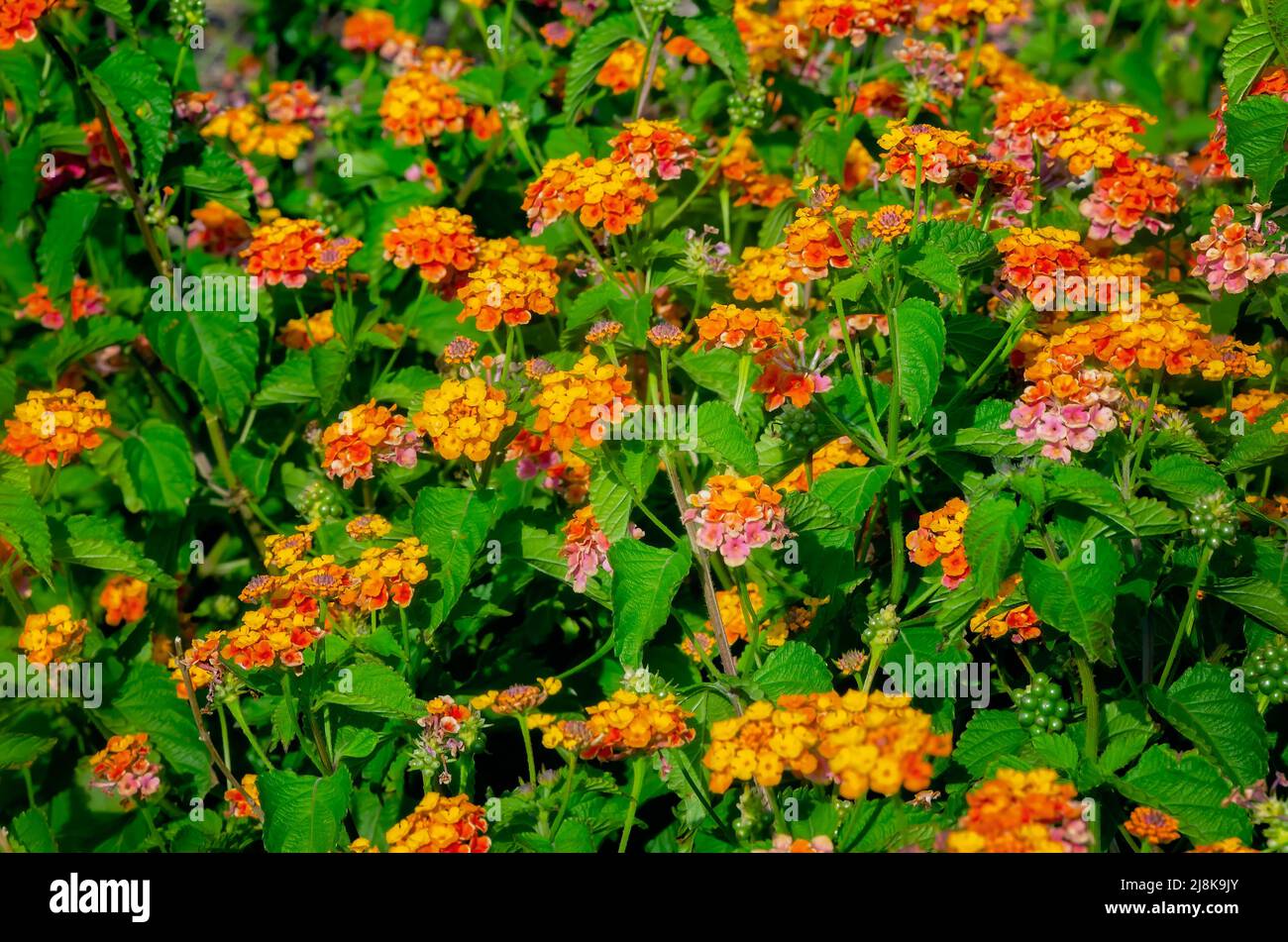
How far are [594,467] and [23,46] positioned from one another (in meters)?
2.56

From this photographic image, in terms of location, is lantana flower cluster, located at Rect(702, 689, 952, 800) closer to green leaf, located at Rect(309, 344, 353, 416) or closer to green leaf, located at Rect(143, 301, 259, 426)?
green leaf, located at Rect(309, 344, 353, 416)

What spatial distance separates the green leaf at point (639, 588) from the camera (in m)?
2.65

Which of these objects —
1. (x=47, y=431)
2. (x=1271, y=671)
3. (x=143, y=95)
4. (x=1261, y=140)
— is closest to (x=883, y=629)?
(x=1271, y=671)

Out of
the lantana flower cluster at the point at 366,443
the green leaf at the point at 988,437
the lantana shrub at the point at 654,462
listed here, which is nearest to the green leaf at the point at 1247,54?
the lantana shrub at the point at 654,462

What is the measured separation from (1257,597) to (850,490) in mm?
795

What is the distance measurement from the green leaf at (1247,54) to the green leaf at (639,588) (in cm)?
151

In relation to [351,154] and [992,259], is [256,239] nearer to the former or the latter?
[351,154]

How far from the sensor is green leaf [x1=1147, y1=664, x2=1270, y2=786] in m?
2.60

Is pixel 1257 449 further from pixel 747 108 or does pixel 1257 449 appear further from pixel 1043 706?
pixel 747 108

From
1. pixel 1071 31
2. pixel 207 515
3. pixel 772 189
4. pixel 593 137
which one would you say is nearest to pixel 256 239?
pixel 207 515

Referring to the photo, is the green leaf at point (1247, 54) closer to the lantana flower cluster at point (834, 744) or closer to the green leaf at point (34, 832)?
the lantana flower cluster at point (834, 744)

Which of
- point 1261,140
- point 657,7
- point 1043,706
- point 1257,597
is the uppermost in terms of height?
point 657,7

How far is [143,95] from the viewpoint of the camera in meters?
3.55

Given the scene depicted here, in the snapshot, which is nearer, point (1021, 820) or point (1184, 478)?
point (1021, 820)
